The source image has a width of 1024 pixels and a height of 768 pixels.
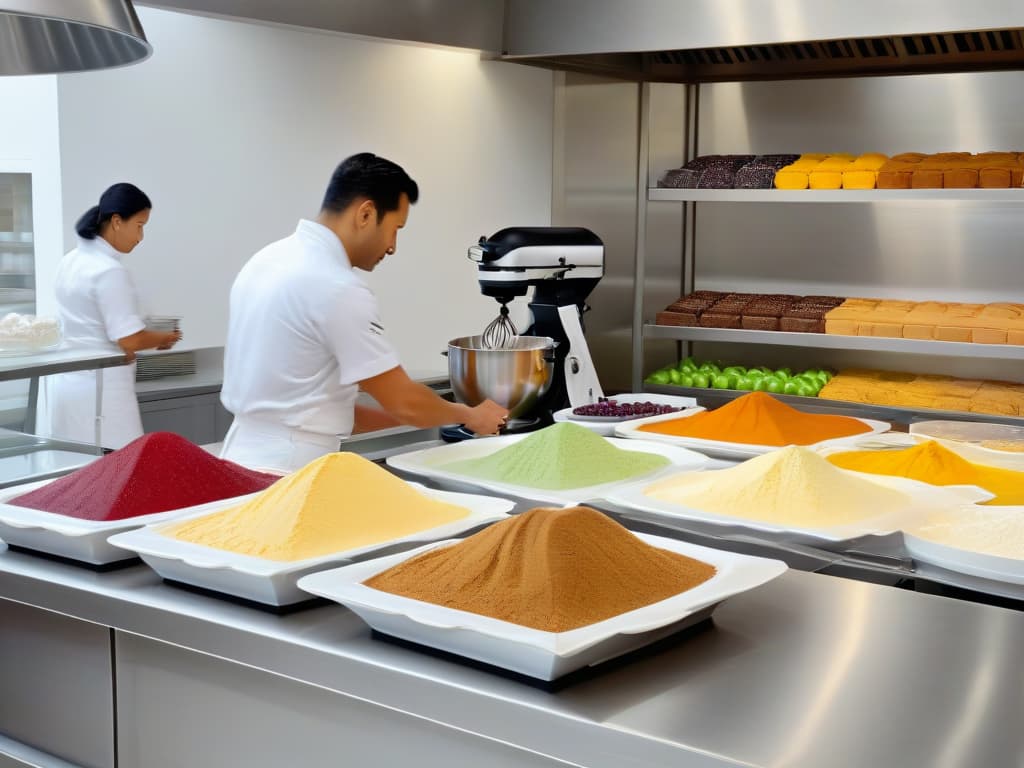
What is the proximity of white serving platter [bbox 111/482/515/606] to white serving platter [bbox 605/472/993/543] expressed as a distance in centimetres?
36

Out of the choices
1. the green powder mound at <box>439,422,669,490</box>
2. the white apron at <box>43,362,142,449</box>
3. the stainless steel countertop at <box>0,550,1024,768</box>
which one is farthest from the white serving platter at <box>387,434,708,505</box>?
the white apron at <box>43,362,142,449</box>

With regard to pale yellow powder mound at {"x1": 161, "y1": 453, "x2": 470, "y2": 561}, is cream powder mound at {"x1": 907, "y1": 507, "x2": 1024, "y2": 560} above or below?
below

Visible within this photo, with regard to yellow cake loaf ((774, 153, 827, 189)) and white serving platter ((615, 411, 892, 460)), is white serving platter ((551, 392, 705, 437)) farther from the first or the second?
yellow cake loaf ((774, 153, 827, 189))

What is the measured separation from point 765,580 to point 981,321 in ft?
8.48

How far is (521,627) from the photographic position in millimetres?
1044

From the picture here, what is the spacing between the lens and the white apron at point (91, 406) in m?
3.20

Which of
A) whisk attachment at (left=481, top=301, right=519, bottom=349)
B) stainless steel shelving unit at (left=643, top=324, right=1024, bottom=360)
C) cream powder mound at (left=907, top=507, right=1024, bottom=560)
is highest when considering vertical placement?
whisk attachment at (left=481, top=301, right=519, bottom=349)

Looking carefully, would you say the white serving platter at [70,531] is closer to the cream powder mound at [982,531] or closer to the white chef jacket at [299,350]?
the white chef jacket at [299,350]

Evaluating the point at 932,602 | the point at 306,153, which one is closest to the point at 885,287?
the point at 306,153

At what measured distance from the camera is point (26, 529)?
140 centimetres

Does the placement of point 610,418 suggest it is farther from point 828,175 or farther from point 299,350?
point 828,175

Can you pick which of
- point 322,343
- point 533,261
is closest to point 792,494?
point 322,343

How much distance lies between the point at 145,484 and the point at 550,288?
1.51 meters

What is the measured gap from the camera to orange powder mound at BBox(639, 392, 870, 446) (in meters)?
2.24
